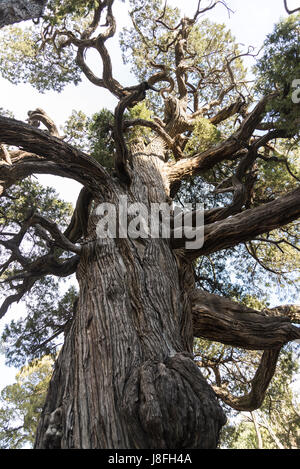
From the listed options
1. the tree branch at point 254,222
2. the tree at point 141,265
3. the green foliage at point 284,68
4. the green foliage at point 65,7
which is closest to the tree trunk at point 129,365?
the tree at point 141,265

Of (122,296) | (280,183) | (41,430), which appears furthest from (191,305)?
(280,183)

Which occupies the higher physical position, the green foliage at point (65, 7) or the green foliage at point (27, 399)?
the green foliage at point (65, 7)

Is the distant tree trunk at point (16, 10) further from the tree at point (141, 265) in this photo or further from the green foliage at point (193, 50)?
the green foliage at point (193, 50)

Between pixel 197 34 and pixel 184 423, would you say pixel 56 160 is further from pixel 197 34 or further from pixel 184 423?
pixel 197 34

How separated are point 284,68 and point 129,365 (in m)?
3.49

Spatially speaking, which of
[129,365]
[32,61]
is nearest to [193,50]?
[32,61]

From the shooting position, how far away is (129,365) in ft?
7.93

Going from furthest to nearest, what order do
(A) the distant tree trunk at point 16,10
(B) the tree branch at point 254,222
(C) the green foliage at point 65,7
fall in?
1. (C) the green foliage at point 65,7
2. (B) the tree branch at point 254,222
3. (A) the distant tree trunk at point 16,10

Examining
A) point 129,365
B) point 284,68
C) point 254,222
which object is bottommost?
point 129,365

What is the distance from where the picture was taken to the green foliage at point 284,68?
3656 millimetres

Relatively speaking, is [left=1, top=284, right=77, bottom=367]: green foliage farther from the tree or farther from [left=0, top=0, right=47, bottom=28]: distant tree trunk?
[left=0, top=0, right=47, bottom=28]: distant tree trunk

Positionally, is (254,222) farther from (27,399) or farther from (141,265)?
(27,399)

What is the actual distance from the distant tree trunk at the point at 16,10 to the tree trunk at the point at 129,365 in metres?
2.34
